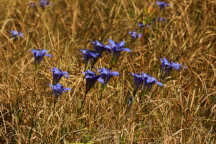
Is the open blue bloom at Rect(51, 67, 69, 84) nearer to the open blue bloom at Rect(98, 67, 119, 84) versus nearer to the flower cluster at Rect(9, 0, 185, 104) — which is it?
the flower cluster at Rect(9, 0, 185, 104)

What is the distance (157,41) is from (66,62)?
0.97 meters

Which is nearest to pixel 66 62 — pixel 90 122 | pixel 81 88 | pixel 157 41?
pixel 81 88

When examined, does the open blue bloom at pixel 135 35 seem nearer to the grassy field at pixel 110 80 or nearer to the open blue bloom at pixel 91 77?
the grassy field at pixel 110 80

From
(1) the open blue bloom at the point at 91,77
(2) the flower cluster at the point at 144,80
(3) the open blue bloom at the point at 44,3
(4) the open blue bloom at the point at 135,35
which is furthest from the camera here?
(3) the open blue bloom at the point at 44,3

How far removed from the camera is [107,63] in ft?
9.92

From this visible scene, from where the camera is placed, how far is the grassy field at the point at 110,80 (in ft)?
7.14

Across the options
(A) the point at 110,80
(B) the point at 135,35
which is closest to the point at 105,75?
(A) the point at 110,80

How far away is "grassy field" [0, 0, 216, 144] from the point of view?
2.18m

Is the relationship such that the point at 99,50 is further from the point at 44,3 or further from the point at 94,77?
the point at 44,3

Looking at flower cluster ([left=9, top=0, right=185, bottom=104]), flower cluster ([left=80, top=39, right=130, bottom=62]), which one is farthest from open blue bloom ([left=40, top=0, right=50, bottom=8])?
flower cluster ([left=80, top=39, right=130, bottom=62])

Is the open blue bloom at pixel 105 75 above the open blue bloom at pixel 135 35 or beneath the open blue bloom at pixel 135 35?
beneath

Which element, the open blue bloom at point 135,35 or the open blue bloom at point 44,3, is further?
the open blue bloom at point 44,3

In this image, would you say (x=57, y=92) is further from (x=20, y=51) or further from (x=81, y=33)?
(x=81, y=33)

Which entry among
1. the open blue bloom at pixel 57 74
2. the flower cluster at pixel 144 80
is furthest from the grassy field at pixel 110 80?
the open blue bloom at pixel 57 74
